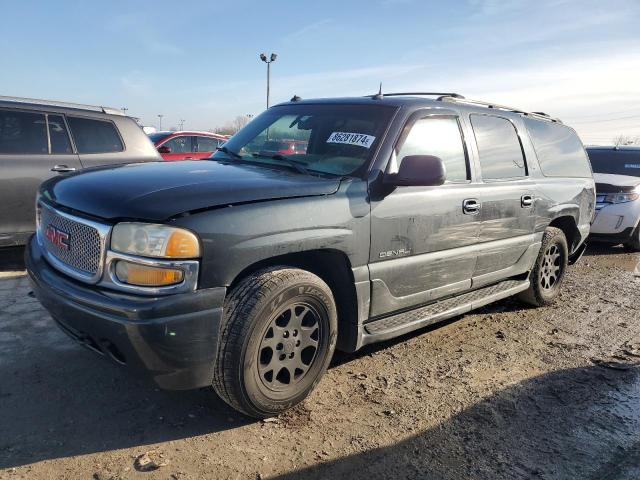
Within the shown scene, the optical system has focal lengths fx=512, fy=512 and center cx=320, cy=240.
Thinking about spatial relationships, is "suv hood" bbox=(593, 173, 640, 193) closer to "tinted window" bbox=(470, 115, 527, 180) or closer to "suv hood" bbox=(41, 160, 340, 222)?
"tinted window" bbox=(470, 115, 527, 180)

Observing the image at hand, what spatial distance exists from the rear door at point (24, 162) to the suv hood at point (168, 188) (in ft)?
8.50

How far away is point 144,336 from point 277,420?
1.02 meters

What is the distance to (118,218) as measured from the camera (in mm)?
2465

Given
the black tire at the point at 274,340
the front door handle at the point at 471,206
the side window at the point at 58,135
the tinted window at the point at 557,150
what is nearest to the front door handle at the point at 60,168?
the side window at the point at 58,135

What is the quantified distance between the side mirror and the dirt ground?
4.44 ft

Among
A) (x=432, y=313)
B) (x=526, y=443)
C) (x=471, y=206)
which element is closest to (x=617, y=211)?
(x=471, y=206)

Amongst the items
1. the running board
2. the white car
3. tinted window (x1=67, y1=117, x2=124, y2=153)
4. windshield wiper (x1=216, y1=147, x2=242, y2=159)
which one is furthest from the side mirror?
the white car

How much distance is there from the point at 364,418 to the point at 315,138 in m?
1.95

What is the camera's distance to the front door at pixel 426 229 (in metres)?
3.26

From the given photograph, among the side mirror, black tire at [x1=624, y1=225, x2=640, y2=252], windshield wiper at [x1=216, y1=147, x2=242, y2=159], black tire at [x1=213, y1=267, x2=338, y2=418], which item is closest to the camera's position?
black tire at [x1=213, y1=267, x2=338, y2=418]

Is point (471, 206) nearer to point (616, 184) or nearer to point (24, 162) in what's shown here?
point (24, 162)

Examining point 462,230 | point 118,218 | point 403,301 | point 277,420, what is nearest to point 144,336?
point 118,218

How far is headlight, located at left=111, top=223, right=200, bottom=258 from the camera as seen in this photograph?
2.39 meters

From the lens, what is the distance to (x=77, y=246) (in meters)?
2.68
